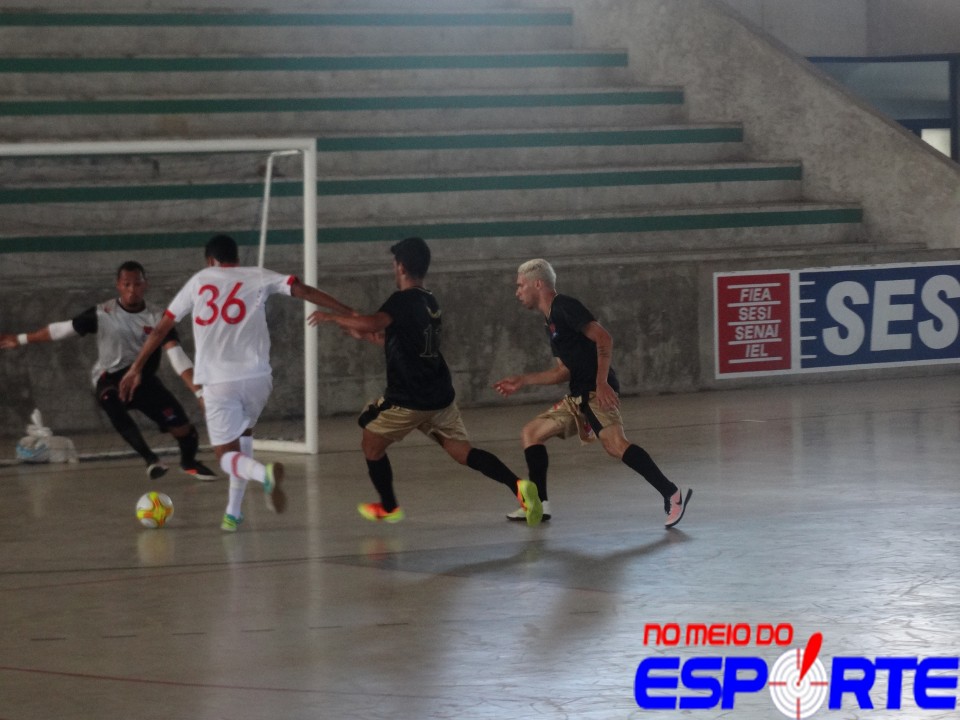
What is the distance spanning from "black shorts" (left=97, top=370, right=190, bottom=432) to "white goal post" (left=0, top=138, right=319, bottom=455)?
5.11 feet

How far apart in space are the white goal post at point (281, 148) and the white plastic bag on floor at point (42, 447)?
1672 mm

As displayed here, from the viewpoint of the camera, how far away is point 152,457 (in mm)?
12586

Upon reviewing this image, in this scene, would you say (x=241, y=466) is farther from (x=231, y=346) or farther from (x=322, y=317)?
(x=322, y=317)

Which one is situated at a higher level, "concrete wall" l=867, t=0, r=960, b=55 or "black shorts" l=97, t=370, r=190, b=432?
"concrete wall" l=867, t=0, r=960, b=55

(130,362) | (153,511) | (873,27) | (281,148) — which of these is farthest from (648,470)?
(873,27)

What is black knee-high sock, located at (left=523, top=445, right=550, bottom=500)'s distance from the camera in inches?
405

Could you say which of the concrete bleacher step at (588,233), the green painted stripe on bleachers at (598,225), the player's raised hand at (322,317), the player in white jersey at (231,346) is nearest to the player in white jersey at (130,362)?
the player in white jersey at (231,346)

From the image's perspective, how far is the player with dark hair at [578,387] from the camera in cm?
991

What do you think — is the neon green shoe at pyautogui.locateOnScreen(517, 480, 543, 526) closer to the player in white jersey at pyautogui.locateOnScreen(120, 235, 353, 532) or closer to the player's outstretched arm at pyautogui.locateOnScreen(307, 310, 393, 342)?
the player's outstretched arm at pyautogui.locateOnScreen(307, 310, 393, 342)

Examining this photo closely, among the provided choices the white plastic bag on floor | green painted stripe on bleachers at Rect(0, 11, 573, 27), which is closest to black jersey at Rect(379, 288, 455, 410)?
the white plastic bag on floor

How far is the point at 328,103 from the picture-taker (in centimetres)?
2067

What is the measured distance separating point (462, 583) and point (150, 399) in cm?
502

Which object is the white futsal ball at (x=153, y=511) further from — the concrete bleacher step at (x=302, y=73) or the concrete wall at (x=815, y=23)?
the concrete wall at (x=815, y=23)

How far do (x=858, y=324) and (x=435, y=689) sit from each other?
1301 centimetres
